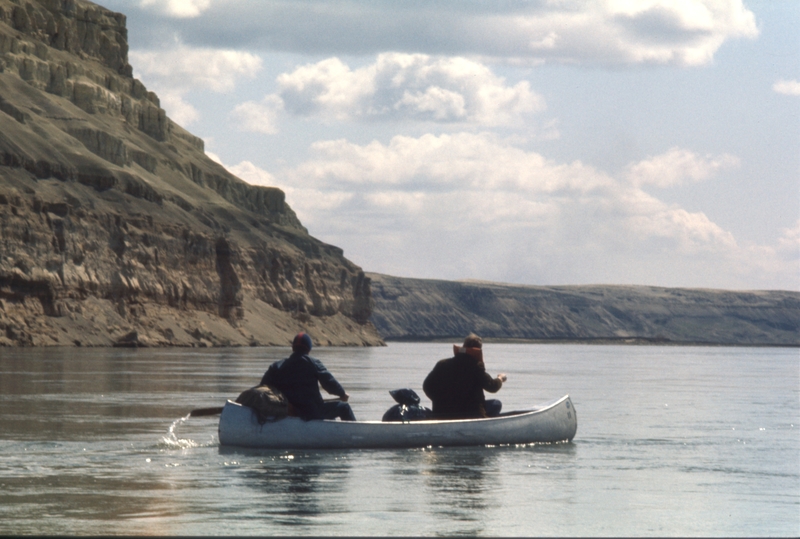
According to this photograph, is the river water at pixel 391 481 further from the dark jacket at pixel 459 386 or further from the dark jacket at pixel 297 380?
the dark jacket at pixel 297 380

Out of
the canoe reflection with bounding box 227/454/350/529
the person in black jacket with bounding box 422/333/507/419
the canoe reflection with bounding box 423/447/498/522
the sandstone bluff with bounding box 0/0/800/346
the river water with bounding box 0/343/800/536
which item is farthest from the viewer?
the sandstone bluff with bounding box 0/0/800/346

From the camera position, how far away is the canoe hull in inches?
748

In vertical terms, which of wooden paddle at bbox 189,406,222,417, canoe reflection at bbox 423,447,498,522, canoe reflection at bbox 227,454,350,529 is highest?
wooden paddle at bbox 189,406,222,417

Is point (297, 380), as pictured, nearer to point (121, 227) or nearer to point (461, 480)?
point (461, 480)

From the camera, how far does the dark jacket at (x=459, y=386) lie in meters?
20.1

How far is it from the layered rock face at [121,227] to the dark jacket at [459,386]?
7247cm

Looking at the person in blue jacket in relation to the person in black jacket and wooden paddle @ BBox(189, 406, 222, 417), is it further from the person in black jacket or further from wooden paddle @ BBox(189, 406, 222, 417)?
the person in black jacket

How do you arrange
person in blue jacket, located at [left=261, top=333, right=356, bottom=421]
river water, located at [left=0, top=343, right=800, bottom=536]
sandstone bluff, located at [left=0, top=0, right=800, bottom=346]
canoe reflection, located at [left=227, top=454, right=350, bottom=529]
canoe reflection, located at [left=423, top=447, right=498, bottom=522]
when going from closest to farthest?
river water, located at [left=0, top=343, right=800, bottom=536] < canoe reflection, located at [left=227, top=454, right=350, bottom=529] < canoe reflection, located at [left=423, top=447, right=498, bottom=522] < person in blue jacket, located at [left=261, top=333, right=356, bottom=421] < sandstone bluff, located at [left=0, top=0, right=800, bottom=346]

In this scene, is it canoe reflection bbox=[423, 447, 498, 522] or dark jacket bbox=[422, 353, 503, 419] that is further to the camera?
dark jacket bbox=[422, 353, 503, 419]

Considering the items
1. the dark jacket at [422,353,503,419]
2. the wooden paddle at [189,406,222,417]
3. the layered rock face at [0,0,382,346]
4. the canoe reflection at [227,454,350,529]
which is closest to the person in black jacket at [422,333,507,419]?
the dark jacket at [422,353,503,419]

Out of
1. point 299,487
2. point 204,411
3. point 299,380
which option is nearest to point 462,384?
point 299,380

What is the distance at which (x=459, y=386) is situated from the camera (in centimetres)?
2038

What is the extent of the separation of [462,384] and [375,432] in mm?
1934

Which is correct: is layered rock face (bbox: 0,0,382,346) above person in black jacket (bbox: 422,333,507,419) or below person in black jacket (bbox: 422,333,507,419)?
above
